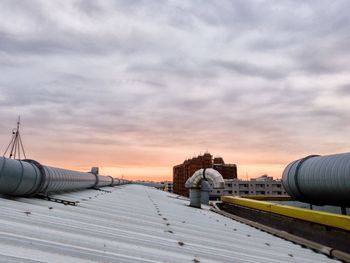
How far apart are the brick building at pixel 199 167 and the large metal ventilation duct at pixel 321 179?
94.9 metres

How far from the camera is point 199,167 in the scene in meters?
117

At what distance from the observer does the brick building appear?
118375mm

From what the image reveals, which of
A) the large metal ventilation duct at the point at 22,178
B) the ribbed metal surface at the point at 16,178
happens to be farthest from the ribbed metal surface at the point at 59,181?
the ribbed metal surface at the point at 16,178

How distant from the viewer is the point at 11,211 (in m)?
5.18

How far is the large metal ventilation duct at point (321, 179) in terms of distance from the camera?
12.1 meters

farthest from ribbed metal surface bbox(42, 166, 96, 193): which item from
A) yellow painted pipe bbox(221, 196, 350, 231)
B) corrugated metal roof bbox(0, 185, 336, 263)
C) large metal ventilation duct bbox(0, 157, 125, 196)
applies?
yellow painted pipe bbox(221, 196, 350, 231)

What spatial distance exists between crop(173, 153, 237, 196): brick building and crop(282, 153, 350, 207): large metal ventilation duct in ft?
311

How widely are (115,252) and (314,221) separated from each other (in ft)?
32.2

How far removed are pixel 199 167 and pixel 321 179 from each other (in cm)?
10465

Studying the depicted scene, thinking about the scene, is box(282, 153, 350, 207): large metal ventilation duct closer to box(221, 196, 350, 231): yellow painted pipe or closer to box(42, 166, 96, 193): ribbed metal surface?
box(221, 196, 350, 231): yellow painted pipe

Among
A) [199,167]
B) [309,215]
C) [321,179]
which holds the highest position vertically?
[199,167]

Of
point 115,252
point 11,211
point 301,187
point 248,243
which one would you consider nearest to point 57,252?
point 115,252

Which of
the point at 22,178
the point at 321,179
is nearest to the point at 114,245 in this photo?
the point at 22,178

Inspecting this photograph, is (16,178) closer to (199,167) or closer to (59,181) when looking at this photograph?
(59,181)
